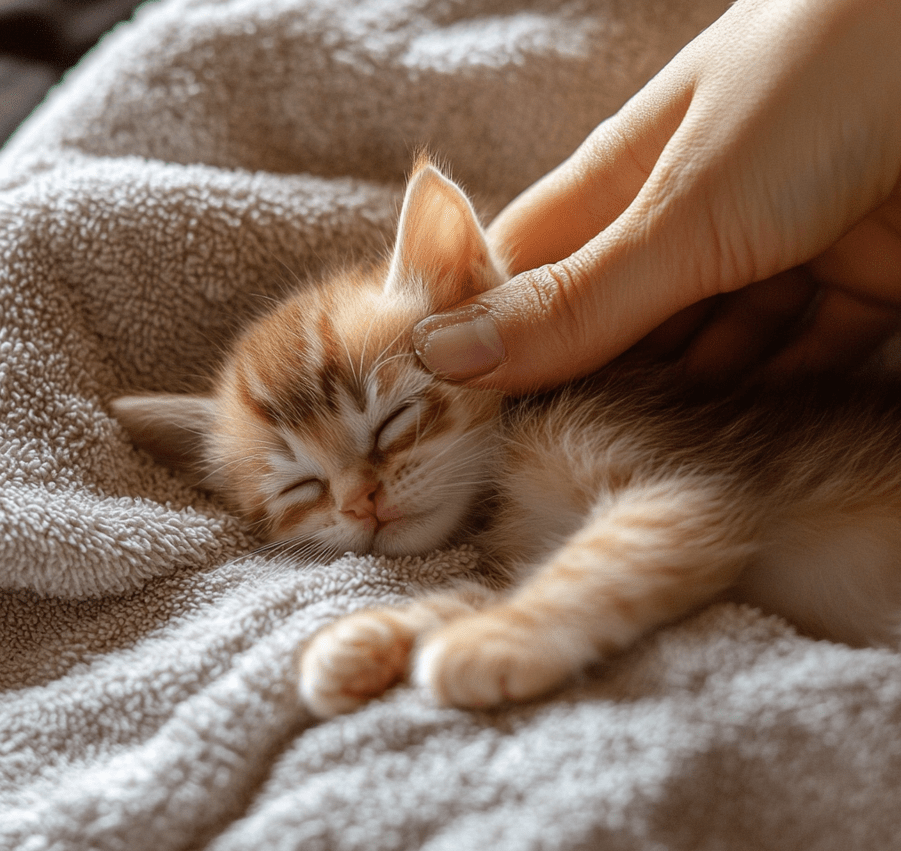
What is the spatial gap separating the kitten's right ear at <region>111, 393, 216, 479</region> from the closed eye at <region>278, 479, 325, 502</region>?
22cm

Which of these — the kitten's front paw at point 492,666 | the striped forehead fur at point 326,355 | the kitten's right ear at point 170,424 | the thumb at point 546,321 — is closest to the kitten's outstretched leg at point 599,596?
the kitten's front paw at point 492,666

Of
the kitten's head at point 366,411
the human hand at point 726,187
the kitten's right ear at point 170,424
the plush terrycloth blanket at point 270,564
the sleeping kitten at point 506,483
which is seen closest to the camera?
the plush terrycloth blanket at point 270,564

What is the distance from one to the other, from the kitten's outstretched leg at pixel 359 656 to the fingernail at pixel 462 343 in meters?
0.35

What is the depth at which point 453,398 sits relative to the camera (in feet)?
3.81

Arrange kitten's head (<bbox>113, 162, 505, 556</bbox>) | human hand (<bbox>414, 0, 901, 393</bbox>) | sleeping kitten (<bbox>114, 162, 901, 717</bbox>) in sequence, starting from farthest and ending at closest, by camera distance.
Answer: kitten's head (<bbox>113, 162, 505, 556</bbox>) → human hand (<bbox>414, 0, 901, 393</bbox>) → sleeping kitten (<bbox>114, 162, 901, 717</bbox>)

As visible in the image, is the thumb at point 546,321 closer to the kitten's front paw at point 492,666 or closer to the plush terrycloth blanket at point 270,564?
the plush terrycloth blanket at point 270,564

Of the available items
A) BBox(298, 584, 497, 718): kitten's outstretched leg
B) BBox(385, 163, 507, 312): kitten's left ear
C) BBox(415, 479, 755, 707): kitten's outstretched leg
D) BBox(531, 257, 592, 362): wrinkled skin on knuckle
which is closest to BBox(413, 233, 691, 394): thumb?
BBox(531, 257, 592, 362): wrinkled skin on knuckle

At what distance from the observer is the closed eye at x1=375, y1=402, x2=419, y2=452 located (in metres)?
1.14

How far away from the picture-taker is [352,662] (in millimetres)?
827

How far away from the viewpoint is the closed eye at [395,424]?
1.14m

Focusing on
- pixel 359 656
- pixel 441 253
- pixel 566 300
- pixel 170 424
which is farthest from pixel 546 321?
pixel 170 424

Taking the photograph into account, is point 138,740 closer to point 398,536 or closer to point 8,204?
point 398,536

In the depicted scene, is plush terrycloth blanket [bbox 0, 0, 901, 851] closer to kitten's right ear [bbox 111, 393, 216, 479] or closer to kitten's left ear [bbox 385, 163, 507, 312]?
kitten's right ear [bbox 111, 393, 216, 479]

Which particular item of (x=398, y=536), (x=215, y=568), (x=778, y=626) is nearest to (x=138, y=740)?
(x=215, y=568)
